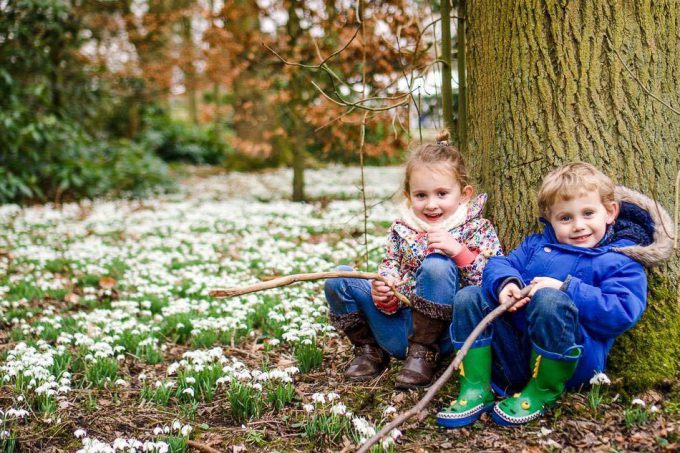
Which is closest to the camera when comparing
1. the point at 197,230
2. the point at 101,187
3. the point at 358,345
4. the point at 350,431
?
the point at 350,431

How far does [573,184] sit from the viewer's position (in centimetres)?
285

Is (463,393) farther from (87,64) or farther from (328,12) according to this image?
(87,64)

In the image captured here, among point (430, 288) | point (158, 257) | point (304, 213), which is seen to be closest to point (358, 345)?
point (430, 288)

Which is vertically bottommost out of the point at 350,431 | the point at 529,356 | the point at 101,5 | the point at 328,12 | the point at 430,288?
the point at 350,431

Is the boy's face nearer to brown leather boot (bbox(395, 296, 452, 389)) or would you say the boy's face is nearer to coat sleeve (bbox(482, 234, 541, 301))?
coat sleeve (bbox(482, 234, 541, 301))

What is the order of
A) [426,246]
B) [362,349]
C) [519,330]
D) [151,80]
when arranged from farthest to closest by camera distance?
1. [151,80]
2. [362,349]
3. [426,246]
4. [519,330]

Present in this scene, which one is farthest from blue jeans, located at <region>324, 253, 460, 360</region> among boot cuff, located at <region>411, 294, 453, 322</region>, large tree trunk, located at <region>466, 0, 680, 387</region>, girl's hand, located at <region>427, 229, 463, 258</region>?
large tree trunk, located at <region>466, 0, 680, 387</region>

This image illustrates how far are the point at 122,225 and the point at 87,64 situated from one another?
318 inches

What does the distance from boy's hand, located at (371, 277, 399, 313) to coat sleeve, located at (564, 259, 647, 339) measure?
0.93 meters

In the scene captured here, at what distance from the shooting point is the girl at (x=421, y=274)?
3.03 meters

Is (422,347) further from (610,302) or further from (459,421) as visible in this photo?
(610,302)

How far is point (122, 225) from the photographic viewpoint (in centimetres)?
916

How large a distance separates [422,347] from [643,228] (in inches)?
50.3

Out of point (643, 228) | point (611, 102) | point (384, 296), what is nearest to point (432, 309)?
point (384, 296)
